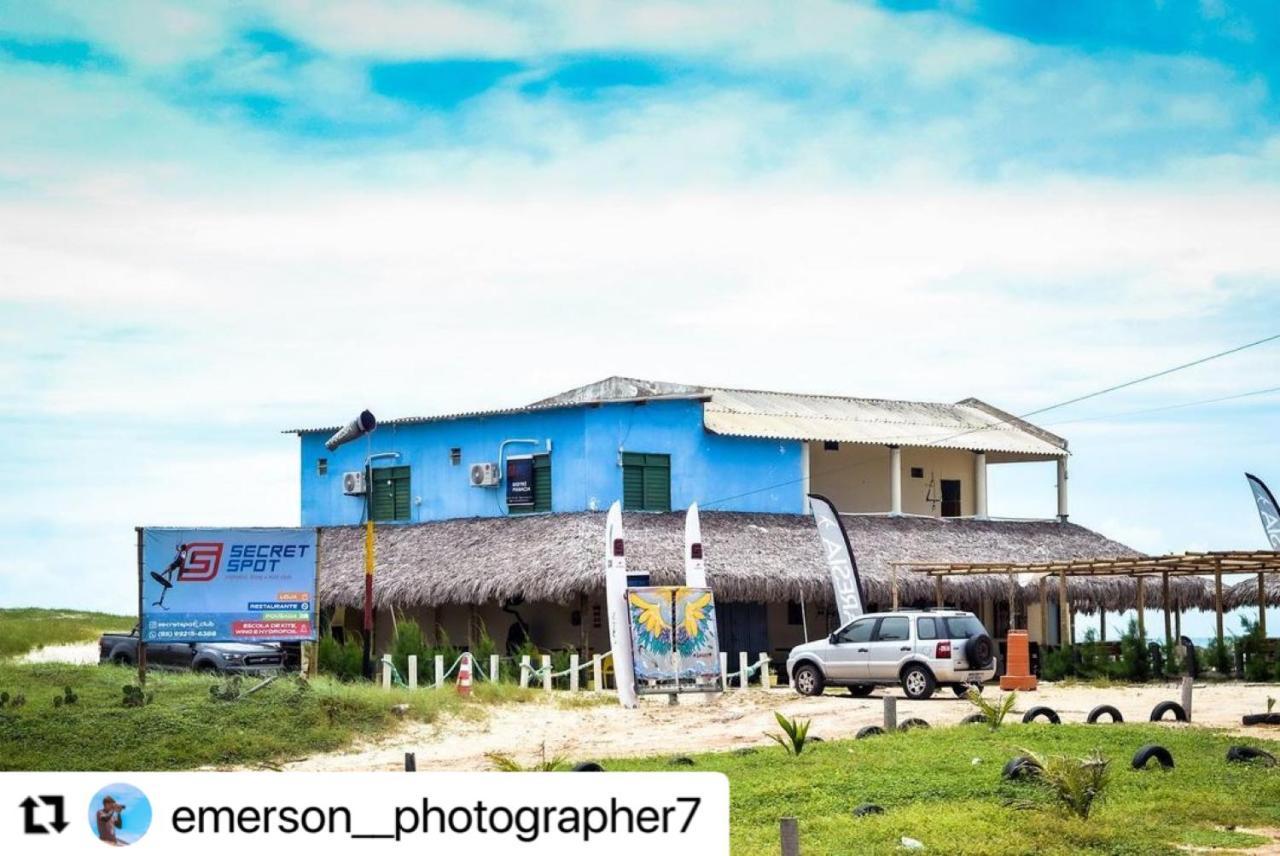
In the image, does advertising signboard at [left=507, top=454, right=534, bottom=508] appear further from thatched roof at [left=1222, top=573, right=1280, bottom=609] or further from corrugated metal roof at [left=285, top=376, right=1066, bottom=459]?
thatched roof at [left=1222, top=573, right=1280, bottom=609]

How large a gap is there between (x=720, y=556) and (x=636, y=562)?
1952 millimetres

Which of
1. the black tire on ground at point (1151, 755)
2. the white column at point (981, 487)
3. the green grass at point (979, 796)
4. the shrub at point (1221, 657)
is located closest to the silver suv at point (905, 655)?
the shrub at point (1221, 657)

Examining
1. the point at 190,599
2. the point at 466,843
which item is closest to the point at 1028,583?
the point at 190,599

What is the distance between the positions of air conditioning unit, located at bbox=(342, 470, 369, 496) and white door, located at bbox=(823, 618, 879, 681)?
17174 mm

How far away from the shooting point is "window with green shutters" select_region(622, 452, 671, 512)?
39.0 metres

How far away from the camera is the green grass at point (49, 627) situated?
43716 millimetres

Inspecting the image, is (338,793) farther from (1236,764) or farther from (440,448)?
(440,448)

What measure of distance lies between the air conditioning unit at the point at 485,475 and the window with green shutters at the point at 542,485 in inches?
39.0

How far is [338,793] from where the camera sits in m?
7.39

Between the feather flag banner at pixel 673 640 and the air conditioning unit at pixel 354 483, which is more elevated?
the air conditioning unit at pixel 354 483

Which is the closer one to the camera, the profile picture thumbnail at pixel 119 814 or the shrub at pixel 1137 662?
the profile picture thumbnail at pixel 119 814

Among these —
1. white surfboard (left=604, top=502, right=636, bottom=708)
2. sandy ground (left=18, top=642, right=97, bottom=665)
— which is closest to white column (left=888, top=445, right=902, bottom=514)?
white surfboard (left=604, top=502, right=636, bottom=708)

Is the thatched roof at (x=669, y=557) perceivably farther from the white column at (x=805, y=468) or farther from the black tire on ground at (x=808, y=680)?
the black tire on ground at (x=808, y=680)

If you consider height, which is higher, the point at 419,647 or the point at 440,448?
the point at 440,448
